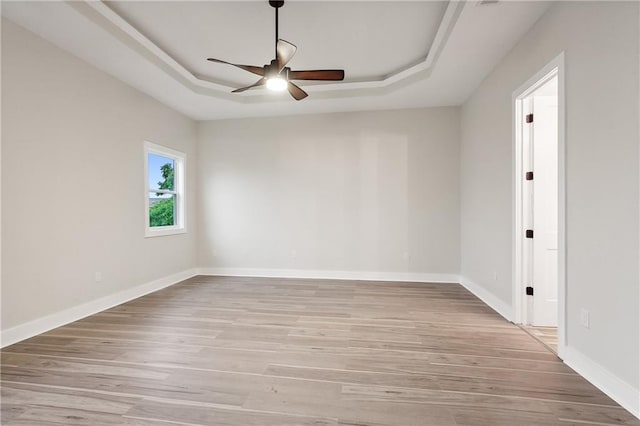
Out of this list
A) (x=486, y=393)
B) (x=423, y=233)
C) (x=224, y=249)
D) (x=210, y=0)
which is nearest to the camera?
(x=486, y=393)

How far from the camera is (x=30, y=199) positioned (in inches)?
103

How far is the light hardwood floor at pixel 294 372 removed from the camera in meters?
1.59

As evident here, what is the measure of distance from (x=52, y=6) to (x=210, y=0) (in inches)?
48.4

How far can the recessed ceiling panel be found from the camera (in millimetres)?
2539

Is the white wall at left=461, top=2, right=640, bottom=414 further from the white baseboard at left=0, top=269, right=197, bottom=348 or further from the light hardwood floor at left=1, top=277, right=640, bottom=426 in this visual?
the white baseboard at left=0, top=269, right=197, bottom=348

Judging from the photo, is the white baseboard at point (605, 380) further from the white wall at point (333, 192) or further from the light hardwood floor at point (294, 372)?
the white wall at point (333, 192)

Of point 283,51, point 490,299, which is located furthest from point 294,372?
point 490,299

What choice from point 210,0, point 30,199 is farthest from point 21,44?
point 210,0

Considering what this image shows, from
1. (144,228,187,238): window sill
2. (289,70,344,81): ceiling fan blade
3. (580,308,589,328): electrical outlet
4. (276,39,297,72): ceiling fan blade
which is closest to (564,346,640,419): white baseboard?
(580,308,589,328): electrical outlet

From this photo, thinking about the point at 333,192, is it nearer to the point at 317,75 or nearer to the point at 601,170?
the point at 317,75

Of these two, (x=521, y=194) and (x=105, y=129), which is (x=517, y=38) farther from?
(x=105, y=129)

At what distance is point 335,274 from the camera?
491cm

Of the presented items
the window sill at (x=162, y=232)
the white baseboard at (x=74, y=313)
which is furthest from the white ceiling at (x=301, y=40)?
the white baseboard at (x=74, y=313)

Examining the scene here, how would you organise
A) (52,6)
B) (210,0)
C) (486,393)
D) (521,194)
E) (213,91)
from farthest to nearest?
(213,91)
(521,194)
(210,0)
(52,6)
(486,393)
